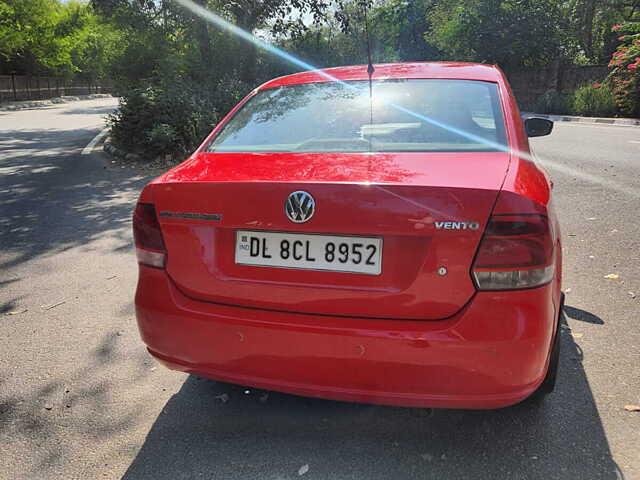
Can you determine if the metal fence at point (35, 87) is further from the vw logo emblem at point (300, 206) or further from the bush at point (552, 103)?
the vw logo emblem at point (300, 206)

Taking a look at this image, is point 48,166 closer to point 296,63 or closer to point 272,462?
point 272,462

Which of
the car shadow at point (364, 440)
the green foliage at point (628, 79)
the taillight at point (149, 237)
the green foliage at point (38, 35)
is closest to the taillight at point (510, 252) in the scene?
the car shadow at point (364, 440)

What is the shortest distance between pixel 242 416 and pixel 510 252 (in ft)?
4.78

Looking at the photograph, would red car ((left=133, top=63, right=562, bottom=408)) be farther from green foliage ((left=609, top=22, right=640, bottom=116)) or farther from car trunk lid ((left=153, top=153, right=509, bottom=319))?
green foliage ((left=609, top=22, right=640, bottom=116))

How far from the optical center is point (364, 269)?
204cm

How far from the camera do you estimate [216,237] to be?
2.24 metres

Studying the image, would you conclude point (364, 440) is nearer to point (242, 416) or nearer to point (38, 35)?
point (242, 416)

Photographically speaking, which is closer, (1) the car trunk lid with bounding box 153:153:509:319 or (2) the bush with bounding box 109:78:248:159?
(1) the car trunk lid with bounding box 153:153:509:319

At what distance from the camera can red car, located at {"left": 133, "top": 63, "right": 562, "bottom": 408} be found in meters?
1.96

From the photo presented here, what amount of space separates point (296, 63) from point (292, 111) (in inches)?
763

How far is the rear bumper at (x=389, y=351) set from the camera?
1970 millimetres

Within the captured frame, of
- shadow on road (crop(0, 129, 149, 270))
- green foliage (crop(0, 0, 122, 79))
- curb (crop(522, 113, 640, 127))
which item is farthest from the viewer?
green foliage (crop(0, 0, 122, 79))

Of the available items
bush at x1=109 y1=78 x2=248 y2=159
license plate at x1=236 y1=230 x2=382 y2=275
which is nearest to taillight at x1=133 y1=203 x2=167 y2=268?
license plate at x1=236 y1=230 x2=382 y2=275

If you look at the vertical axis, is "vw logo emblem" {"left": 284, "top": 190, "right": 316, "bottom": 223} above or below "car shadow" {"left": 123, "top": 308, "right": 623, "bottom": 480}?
above
